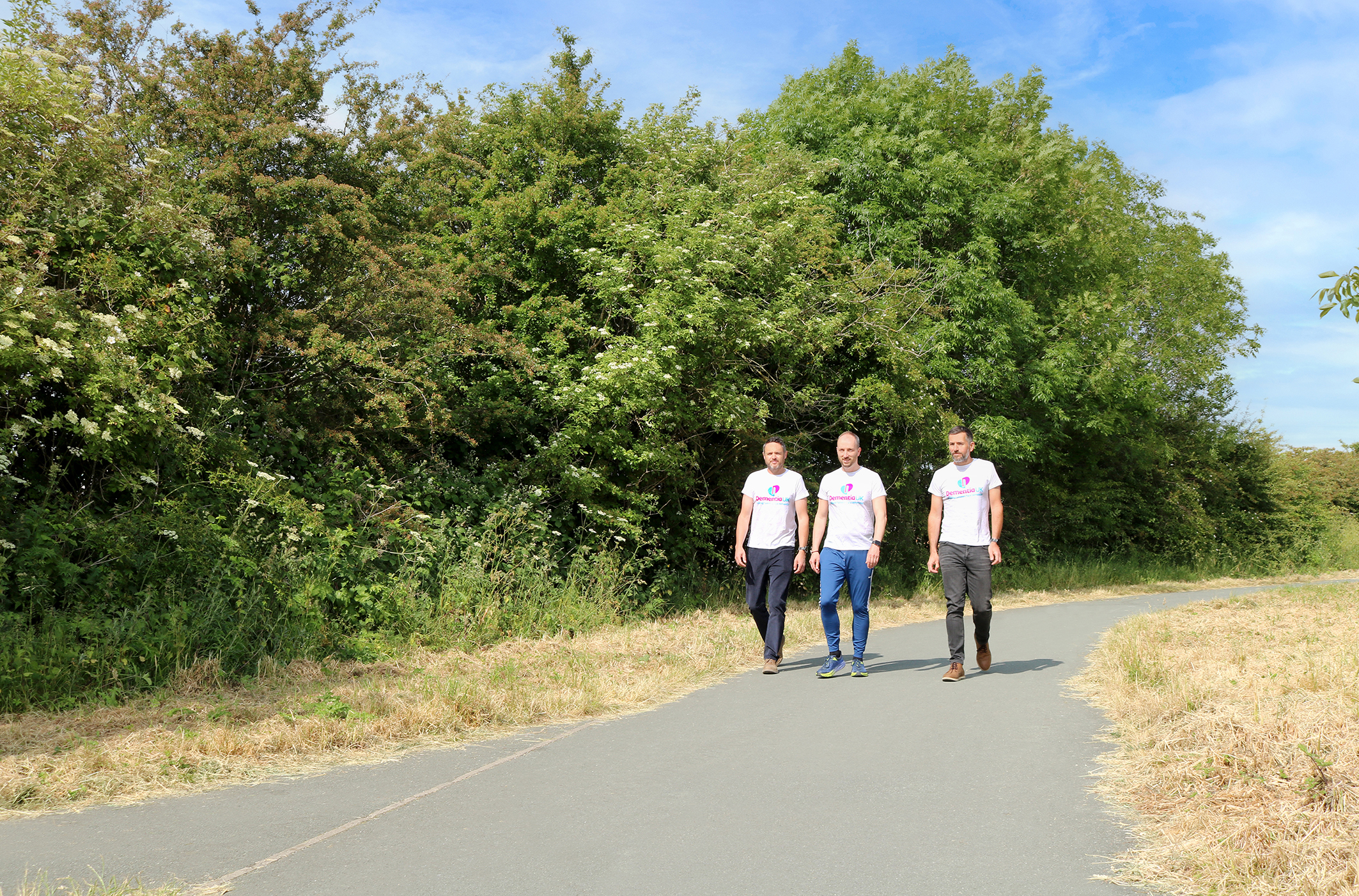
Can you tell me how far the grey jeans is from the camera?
880cm

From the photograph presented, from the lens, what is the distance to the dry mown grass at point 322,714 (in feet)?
18.2

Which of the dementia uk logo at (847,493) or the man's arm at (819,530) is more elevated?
the dementia uk logo at (847,493)

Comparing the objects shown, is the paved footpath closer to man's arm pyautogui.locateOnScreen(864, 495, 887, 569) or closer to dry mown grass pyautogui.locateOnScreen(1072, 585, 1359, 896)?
dry mown grass pyautogui.locateOnScreen(1072, 585, 1359, 896)

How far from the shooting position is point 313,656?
9047 mm

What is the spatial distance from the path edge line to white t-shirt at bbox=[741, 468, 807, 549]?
346 cm

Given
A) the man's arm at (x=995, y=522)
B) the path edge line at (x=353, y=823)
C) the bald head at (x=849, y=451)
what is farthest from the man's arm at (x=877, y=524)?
the path edge line at (x=353, y=823)

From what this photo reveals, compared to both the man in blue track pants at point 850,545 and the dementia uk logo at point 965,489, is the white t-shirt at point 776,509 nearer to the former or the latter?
the man in blue track pants at point 850,545

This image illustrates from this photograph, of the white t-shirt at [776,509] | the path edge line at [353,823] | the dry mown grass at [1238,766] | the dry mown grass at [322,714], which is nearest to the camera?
the dry mown grass at [1238,766]

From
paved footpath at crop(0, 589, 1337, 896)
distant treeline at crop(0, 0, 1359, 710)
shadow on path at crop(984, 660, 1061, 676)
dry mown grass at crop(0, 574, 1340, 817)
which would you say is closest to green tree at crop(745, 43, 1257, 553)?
distant treeline at crop(0, 0, 1359, 710)

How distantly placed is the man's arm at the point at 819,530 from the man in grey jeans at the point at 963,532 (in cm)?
102

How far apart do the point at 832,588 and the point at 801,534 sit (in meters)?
0.61

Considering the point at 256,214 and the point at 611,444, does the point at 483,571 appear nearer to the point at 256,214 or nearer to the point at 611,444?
the point at 611,444

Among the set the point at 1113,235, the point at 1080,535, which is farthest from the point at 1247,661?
the point at 1113,235

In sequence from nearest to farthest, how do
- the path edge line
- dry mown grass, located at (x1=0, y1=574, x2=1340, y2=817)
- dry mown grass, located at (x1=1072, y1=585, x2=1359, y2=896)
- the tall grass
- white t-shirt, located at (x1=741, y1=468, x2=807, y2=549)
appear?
dry mown grass, located at (x1=1072, y1=585, x2=1359, y2=896)
the path edge line
dry mown grass, located at (x1=0, y1=574, x2=1340, y2=817)
the tall grass
white t-shirt, located at (x1=741, y1=468, x2=807, y2=549)
